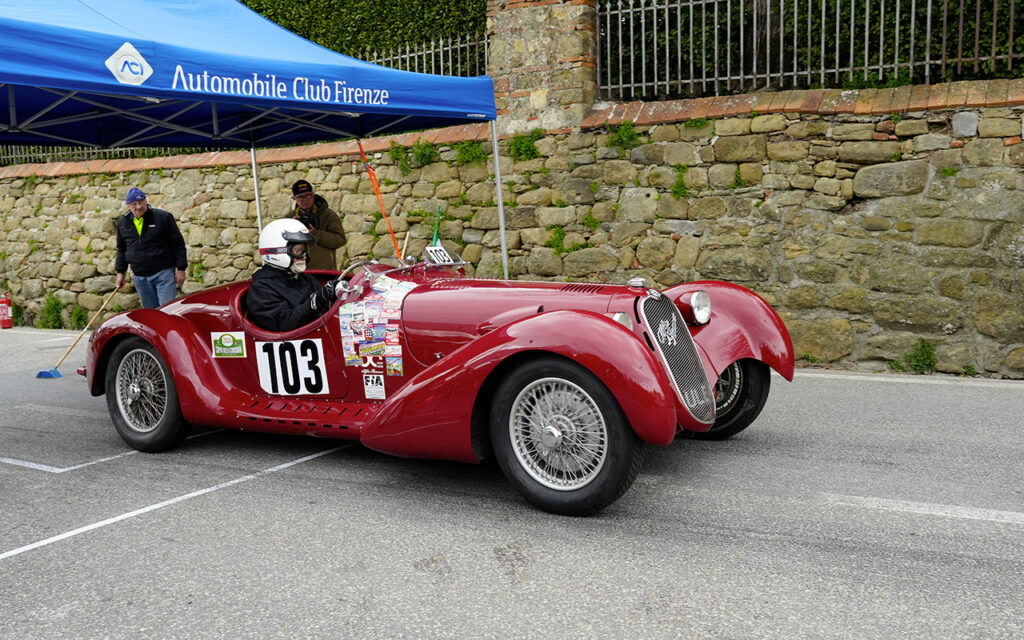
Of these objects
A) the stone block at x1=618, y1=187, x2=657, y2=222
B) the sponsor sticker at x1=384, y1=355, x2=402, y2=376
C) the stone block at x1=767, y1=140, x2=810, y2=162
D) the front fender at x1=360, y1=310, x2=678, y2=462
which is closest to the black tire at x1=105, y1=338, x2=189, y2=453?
the sponsor sticker at x1=384, y1=355, x2=402, y2=376

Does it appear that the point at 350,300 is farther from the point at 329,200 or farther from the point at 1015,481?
the point at 329,200

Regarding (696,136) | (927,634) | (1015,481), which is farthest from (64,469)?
(696,136)

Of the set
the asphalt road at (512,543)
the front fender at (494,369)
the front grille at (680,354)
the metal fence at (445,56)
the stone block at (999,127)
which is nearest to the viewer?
the asphalt road at (512,543)

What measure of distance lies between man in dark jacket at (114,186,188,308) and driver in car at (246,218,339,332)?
3.77m

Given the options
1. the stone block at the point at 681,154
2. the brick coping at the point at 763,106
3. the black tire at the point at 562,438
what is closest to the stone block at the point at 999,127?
the brick coping at the point at 763,106

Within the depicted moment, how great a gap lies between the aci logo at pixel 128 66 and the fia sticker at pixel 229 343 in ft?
5.04

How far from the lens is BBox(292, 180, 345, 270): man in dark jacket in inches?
335

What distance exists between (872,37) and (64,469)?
24.9 ft

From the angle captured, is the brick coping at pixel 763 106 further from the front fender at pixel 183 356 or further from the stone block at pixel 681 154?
the front fender at pixel 183 356

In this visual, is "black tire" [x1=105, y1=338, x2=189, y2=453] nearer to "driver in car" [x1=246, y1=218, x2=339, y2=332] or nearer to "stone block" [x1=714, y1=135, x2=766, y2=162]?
"driver in car" [x1=246, y1=218, x2=339, y2=332]

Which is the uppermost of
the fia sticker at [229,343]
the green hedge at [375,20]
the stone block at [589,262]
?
the green hedge at [375,20]

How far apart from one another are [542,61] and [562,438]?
636 cm

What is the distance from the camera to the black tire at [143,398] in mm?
5184

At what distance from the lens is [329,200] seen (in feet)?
35.4
